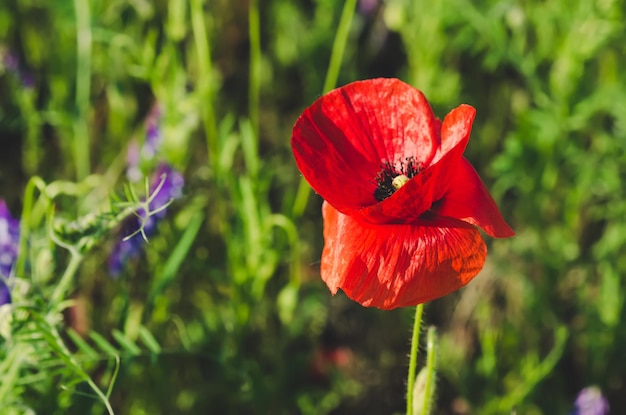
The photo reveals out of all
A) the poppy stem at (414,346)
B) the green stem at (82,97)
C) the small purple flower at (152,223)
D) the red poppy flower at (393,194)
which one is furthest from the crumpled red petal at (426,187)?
the green stem at (82,97)

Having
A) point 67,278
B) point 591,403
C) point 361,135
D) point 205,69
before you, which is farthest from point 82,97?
point 591,403

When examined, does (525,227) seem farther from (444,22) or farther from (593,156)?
(444,22)

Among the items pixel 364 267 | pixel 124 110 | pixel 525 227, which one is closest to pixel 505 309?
pixel 525 227

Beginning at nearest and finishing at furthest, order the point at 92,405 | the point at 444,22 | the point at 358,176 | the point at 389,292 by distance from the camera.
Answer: the point at 389,292
the point at 358,176
the point at 92,405
the point at 444,22

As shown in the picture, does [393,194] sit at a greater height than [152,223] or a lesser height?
greater

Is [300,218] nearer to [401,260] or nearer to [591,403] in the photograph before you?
[591,403]

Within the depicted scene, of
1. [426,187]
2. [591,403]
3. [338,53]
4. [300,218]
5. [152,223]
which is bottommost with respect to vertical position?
[591,403]
